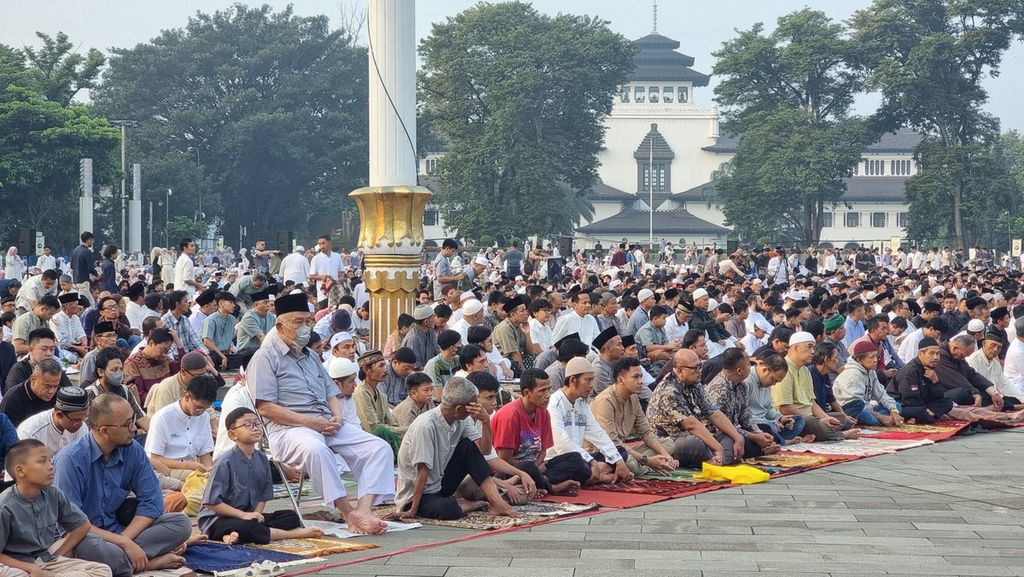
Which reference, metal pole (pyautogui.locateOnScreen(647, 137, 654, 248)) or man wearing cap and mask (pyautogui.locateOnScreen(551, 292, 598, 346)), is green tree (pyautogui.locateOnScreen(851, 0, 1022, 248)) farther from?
man wearing cap and mask (pyautogui.locateOnScreen(551, 292, 598, 346))

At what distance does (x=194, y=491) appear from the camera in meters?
8.24

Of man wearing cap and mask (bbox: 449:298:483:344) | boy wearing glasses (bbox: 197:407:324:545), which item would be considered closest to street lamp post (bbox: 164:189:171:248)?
man wearing cap and mask (bbox: 449:298:483:344)

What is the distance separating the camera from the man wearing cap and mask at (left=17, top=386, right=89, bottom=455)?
7.34 metres

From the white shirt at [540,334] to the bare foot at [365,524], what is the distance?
7.06m

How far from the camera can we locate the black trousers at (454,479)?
8195mm

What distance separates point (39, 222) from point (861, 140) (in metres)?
31.5

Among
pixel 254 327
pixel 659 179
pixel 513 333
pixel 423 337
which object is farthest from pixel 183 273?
pixel 659 179

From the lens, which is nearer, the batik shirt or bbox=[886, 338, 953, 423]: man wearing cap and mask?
the batik shirt

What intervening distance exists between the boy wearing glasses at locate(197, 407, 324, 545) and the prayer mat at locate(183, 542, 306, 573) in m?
0.10

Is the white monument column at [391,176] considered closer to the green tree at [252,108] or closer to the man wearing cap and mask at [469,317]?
the man wearing cap and mask at [469,317]

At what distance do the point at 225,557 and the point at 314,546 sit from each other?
54 centimetres

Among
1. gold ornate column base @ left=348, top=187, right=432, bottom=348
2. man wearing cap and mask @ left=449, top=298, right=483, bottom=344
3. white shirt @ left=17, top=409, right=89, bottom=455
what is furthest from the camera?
gold ornate column base @ left=348, top=187, right=432, bottom=348

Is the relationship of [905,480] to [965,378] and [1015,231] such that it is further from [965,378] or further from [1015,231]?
[1015,231]

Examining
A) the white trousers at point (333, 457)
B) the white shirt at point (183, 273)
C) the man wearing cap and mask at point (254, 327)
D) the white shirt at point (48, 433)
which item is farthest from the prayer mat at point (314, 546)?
the white shirt at point (183, 273)
